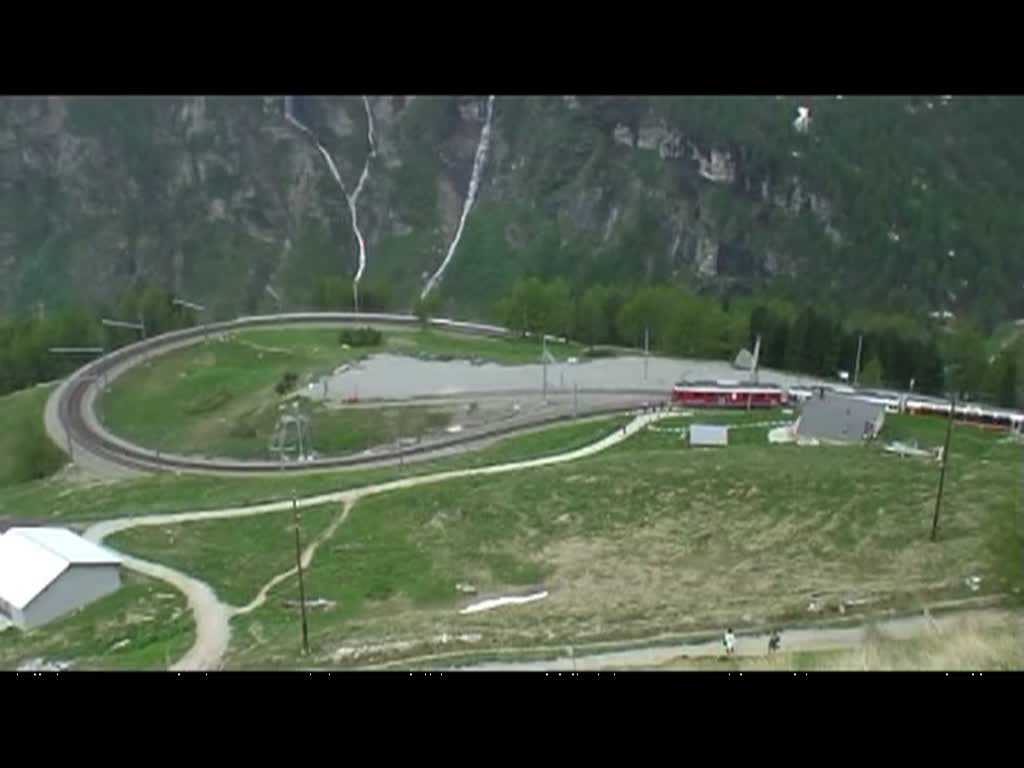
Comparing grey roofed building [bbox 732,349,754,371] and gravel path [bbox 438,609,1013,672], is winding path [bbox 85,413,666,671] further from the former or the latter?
grey roofed building [bbox 732,349,754,371]

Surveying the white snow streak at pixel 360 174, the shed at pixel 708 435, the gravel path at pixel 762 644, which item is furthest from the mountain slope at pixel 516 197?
the gravel path at pixel 762 644

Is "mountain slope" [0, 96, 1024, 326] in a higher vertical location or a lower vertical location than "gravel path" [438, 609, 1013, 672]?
higher

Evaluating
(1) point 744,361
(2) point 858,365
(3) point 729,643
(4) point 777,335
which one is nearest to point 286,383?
(1) point 744,361

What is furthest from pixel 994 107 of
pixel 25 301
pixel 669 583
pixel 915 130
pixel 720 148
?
pixel 669 583

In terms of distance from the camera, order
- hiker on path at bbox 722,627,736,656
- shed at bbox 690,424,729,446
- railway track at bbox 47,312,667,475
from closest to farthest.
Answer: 1. hiker on path at bbox 722,627,736,656
2. shed at bbox 690,424,729,446
3. railway track at bbox 47,312,667,475

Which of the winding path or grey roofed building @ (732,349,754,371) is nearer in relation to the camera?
the winding path

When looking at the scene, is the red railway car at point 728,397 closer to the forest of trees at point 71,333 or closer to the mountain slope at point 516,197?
the forest of trees at point 71,333

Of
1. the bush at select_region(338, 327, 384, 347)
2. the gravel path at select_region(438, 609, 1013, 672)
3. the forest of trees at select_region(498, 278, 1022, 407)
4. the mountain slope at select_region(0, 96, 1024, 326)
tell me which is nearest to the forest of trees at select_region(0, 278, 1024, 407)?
the forest of trees at select_region(498, 278, 1022, 407)

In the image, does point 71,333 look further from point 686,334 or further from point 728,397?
point 728,397
